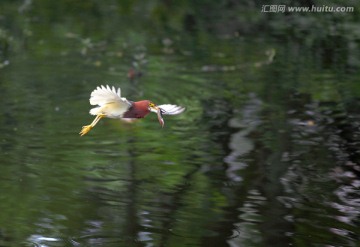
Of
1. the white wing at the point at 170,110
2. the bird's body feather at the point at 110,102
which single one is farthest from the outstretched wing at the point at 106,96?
the white wing at the point at 170,110

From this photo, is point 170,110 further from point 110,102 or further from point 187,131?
point 187,131

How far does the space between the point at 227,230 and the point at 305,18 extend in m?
7.03

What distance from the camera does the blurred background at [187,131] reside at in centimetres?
520

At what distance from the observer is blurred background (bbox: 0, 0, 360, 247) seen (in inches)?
205

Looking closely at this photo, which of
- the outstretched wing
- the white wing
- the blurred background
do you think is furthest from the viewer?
the blurred background

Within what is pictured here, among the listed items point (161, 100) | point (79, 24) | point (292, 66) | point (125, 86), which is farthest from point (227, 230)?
point (79, 24)

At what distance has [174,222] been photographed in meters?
5.20

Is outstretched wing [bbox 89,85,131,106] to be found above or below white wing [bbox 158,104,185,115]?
above

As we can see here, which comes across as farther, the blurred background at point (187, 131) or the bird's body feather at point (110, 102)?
the blurred background at point (187, 131)

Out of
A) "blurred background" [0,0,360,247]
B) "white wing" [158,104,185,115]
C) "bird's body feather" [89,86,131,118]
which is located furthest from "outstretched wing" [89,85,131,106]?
"blurred background" [0,0,360,247]

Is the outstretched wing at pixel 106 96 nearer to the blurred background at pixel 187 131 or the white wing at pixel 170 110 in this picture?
the white wing at pixel 170 110

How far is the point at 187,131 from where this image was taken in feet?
24.2

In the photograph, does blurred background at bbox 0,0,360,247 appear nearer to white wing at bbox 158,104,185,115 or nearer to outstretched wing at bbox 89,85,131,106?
white wing at bbox 158,104,185,115

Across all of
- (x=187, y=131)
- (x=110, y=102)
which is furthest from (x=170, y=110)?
(x=187, y=131)
